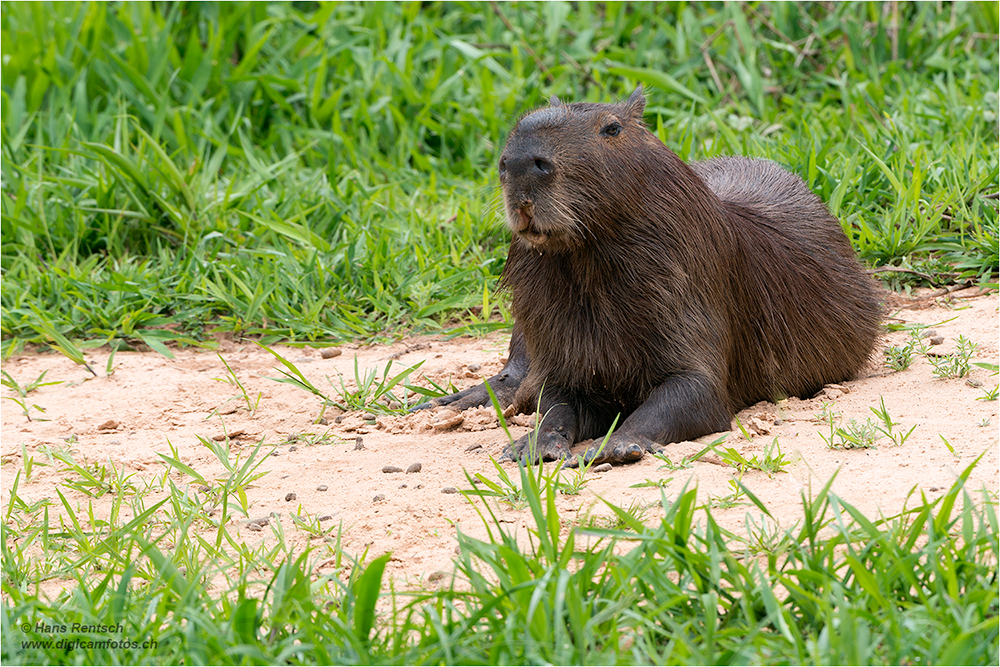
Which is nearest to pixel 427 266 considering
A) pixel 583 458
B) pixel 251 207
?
pixel 251 207

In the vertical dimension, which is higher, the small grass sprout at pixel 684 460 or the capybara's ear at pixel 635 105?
the capybara's ear at pixel 635 105

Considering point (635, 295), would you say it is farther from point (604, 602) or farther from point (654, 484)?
point (604, 602)

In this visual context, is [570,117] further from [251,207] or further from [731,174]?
[251,207]

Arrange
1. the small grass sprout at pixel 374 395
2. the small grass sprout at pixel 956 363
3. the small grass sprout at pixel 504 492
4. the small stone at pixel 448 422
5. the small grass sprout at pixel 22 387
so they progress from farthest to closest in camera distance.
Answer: the small grass sprout at pixel 22 387 → the small grass sprout at pixel 374 395 → the small stone at pixel 448 422 → the small grass sprout at pixel 956 363 → the small grass sprout at pixel 504 492

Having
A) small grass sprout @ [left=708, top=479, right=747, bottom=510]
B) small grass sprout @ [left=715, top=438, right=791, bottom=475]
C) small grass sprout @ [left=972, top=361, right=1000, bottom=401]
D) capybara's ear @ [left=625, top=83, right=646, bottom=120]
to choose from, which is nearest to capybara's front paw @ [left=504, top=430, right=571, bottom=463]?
small grass sprout @ [left=715, top=438, right=791, bottom=475]

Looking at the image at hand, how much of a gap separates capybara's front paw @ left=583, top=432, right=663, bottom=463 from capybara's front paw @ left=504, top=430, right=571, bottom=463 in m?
0.10

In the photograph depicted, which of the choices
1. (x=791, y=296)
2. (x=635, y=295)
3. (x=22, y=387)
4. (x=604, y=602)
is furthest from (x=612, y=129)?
(x=22, y=387)

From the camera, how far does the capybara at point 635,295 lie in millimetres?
3072

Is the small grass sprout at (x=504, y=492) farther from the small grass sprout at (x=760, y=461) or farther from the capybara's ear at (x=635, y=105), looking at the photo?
the capybara's ear at (x=635, y=105)

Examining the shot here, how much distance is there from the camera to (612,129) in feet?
10.5

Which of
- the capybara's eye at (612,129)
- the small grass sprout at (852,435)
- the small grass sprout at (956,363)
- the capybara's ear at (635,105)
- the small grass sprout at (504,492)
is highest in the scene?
the capybara's ear at (635,105)

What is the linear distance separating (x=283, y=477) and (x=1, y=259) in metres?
2.92

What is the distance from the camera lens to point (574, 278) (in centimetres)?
328

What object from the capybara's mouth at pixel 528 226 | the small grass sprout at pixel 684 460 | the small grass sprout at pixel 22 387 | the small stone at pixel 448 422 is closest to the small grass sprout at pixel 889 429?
the small grass sprout at pixel 684 460
